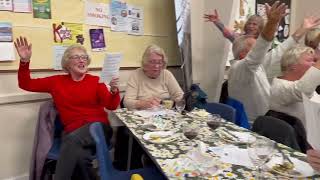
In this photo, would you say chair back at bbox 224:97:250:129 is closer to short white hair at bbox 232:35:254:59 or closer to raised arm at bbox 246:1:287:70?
raised arm at bbox 246:1:287:70

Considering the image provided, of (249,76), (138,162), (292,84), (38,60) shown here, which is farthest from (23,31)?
(292,84)

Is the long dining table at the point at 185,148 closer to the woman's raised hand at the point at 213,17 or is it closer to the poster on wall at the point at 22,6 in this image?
the poster on wall at the point at 22,6

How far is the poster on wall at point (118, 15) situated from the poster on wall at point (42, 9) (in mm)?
601

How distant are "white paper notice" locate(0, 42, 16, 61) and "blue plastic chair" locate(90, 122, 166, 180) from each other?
1203 mm

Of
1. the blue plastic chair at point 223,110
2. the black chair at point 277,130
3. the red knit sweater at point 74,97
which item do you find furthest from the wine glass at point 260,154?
the red knit sweater at point 74,97

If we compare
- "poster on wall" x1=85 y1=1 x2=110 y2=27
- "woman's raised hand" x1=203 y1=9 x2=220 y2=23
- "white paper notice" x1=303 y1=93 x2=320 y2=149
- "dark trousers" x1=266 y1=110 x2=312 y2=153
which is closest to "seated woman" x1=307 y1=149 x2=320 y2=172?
"white paper notice" x1=303 y1=93 x2=320 y2=149

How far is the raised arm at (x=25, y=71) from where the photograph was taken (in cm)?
234

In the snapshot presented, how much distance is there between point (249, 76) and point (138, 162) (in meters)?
1.13

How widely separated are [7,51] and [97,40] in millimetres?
788

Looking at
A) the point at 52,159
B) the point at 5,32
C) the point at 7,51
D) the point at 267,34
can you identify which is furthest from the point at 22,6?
the point at 267,34

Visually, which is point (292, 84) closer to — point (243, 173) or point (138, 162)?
point (243, 173)

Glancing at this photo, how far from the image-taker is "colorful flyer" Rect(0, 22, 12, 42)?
2.39 meters

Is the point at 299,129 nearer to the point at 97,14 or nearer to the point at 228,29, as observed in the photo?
the point at 228,29

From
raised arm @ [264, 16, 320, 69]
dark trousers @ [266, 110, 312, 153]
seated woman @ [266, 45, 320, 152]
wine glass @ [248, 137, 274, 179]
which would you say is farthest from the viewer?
raised arm @ [264, 16, 320, 69]
